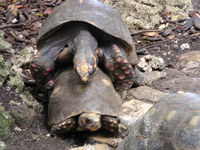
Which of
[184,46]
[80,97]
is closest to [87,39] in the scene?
[80,97]

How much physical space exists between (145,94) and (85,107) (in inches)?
42.7

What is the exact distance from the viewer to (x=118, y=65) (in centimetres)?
361

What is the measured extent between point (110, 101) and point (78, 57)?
1.84 ft

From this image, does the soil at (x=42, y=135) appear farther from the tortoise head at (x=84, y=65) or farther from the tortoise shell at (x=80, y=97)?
the tortoise head at (x=84, y=65)

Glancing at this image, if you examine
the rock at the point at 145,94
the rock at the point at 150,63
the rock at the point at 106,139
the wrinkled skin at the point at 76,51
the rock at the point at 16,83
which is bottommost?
the rock at the point at 150,63

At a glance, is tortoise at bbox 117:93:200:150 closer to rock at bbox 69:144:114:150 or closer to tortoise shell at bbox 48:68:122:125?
rock at bbox 69:144:114:150

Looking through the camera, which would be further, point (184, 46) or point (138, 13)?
point (138, 13)

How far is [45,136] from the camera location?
11.1 feet

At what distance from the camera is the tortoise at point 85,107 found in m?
3.22

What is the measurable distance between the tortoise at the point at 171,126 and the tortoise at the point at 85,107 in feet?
2.38

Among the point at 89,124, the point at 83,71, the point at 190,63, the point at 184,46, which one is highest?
the point at 83,71

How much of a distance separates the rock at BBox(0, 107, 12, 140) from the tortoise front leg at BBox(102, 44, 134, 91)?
1130 mm

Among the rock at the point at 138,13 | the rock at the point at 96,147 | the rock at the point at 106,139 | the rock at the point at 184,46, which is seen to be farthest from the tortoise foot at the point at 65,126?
the rock at the point at 138,13

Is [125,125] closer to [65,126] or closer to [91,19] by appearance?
[65,126]
